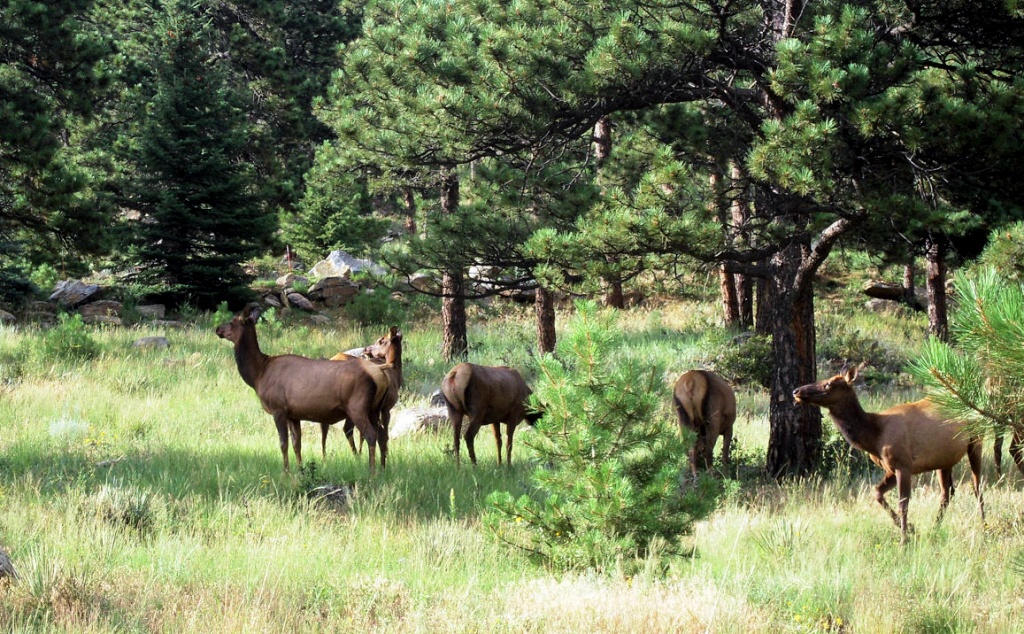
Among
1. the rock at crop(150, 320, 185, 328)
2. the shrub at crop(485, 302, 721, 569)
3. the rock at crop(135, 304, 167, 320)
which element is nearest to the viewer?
the shrub at crop(485, 302, 721, 569)

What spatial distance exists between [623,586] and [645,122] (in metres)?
7.41

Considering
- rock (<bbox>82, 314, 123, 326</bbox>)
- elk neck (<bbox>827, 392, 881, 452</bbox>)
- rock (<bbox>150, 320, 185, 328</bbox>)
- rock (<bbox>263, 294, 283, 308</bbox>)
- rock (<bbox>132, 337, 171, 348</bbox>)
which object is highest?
rock (<bbox>263, 294, 283, 308</bbox>)

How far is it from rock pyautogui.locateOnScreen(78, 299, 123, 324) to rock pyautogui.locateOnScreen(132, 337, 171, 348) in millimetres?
4814

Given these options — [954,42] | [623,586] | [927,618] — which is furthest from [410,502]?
[954,42]

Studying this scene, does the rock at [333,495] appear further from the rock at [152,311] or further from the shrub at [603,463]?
the rock at [152,311]

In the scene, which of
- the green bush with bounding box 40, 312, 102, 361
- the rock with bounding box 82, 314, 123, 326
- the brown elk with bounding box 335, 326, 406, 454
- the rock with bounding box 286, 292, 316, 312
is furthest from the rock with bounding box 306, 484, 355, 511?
the rock with bounding box 286, 292, 316, 312

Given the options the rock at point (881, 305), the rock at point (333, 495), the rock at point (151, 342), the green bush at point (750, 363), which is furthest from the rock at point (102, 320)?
the rock at point (881, 305)

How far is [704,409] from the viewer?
10.0m

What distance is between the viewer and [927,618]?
533 cm

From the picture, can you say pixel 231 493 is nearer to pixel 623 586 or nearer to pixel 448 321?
pixel 623 586

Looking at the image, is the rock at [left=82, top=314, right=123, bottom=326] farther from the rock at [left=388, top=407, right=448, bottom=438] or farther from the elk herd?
the elk herd

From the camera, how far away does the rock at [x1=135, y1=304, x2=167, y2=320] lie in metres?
22.1

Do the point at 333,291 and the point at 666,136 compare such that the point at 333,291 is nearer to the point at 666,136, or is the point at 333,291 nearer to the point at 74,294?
the point at 74,294

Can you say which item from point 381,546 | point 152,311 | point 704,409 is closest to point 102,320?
point 152,311
